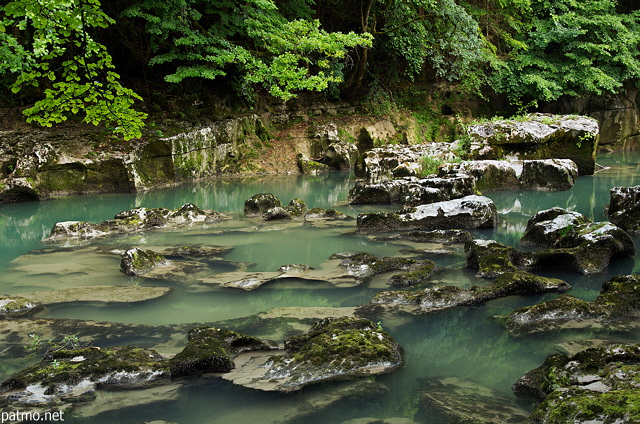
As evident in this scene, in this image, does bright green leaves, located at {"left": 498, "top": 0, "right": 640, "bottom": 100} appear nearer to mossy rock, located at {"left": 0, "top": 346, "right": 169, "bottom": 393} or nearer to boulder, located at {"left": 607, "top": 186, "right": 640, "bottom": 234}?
boulder, located at {"left": 607, "top": 186, "right": 640, "bottom": 234}

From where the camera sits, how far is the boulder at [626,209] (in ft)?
27.4

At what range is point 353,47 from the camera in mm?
19812

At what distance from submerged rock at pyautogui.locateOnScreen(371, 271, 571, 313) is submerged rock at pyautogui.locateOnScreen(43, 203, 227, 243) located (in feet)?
18.9

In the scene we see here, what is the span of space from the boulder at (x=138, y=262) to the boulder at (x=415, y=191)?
5474mm

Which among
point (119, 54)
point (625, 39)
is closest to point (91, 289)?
point (119, 54)

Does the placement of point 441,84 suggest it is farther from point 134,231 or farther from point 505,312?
point 505,312

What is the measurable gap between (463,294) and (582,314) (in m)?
1.11

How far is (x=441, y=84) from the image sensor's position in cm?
2434

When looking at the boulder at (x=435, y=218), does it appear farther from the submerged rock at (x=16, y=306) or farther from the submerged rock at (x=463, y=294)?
the submerged rock at (x=16, y=306)

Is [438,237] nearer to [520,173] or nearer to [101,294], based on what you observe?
[101,294]

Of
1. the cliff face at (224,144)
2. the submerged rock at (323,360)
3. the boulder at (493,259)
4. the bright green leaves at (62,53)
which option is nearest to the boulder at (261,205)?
the bright green leaves at (62,53)

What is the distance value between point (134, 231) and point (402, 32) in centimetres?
1544

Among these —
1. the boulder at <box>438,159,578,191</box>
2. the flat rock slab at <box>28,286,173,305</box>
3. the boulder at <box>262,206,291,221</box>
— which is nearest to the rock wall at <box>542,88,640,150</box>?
the boulder at <box>438,159,578,191</box>

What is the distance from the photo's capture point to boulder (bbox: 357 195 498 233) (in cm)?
895
